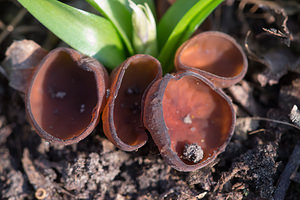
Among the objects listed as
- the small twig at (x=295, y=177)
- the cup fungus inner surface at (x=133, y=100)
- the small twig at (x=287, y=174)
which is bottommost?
the small twig at (x=295, y=177)

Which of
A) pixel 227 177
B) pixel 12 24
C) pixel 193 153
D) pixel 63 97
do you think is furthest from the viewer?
pixel 12 24

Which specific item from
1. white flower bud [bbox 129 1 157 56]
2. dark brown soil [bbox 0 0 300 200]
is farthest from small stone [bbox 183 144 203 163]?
white flower bud [bbox 129 1 157 56]

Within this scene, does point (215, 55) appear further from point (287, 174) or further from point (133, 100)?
point (287, 174)

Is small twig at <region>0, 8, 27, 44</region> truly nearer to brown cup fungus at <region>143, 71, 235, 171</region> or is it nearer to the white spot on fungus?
brown cup fungus at <region>143, 71, 235, 171</region>

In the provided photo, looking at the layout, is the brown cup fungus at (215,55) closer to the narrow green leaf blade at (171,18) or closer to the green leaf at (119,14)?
the narrow green leaf blade at (171,18)

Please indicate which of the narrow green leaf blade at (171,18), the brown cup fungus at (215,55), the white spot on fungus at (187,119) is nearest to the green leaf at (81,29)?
the narrow green leaf blade at (171,18)

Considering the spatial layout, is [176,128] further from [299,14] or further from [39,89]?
[299,14]

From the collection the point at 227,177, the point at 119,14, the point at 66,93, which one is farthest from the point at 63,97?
the point at 227,177

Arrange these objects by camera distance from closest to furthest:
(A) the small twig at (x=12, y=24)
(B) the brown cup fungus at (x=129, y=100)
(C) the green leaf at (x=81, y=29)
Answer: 1. (B) the brown cup fungus at (x=129, y=100)
2. (C) the green leaf at (x=81, y=29)
3. (A) the small twig at (x=12, y=24)
